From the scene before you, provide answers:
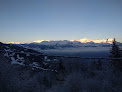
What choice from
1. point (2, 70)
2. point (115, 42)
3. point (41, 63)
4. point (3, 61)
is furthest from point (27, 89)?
point (41, 63)

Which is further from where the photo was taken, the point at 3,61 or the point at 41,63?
the point at 41,63

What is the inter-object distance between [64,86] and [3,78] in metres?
1.95

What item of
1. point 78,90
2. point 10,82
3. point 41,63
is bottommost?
point 41,63

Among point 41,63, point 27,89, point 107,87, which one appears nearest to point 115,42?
point 107,87

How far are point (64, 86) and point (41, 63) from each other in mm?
53763

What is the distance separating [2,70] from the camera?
126 inches

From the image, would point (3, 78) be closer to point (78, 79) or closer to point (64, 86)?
point (64, 86)

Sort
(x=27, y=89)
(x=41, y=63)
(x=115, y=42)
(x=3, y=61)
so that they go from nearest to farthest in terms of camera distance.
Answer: (x=27, y=89), (x=3, y=61), (x=115, y=42), (x=41, y=63)

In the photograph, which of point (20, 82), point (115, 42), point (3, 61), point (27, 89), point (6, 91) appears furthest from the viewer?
point (115, 42)

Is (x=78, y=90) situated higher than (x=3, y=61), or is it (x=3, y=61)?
(x=3, y=61)

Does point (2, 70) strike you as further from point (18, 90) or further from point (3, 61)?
point (18, 90)

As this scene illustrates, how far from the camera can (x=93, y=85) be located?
3.01m

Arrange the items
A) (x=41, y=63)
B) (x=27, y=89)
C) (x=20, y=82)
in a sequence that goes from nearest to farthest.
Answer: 1. (x=27, y=89)
2. (x=20, y=82)
3. (x=41, y=63)

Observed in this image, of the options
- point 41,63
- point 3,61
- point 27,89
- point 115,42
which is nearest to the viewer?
point 27,89
